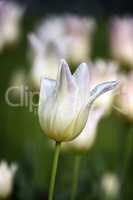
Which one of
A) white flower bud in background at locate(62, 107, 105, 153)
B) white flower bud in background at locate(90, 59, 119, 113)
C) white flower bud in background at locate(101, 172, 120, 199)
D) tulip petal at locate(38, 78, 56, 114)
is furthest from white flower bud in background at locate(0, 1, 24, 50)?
tulip petal at locate(38, 78, 56, 114)

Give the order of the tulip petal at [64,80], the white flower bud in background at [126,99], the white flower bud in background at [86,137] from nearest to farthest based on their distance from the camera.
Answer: the tulip petal at [64,80] < the white flower bud in background at [86,137] < the white flower bud in background at [126,99]

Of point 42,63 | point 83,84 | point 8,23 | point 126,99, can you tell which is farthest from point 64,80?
point 8,23

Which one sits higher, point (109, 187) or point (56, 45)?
point (56, 45)

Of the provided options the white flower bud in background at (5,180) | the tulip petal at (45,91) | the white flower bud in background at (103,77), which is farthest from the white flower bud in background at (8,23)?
the tulip petal at (45,91)

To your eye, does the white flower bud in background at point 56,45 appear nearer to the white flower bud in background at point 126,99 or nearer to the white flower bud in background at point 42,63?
the white flower bud in background at point 42,63

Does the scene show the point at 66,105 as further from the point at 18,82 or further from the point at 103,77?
the point at 18,82

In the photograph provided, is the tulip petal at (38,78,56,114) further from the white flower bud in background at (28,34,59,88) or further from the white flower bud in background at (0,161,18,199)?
the white flower bud in background at (28,34,59,88)
